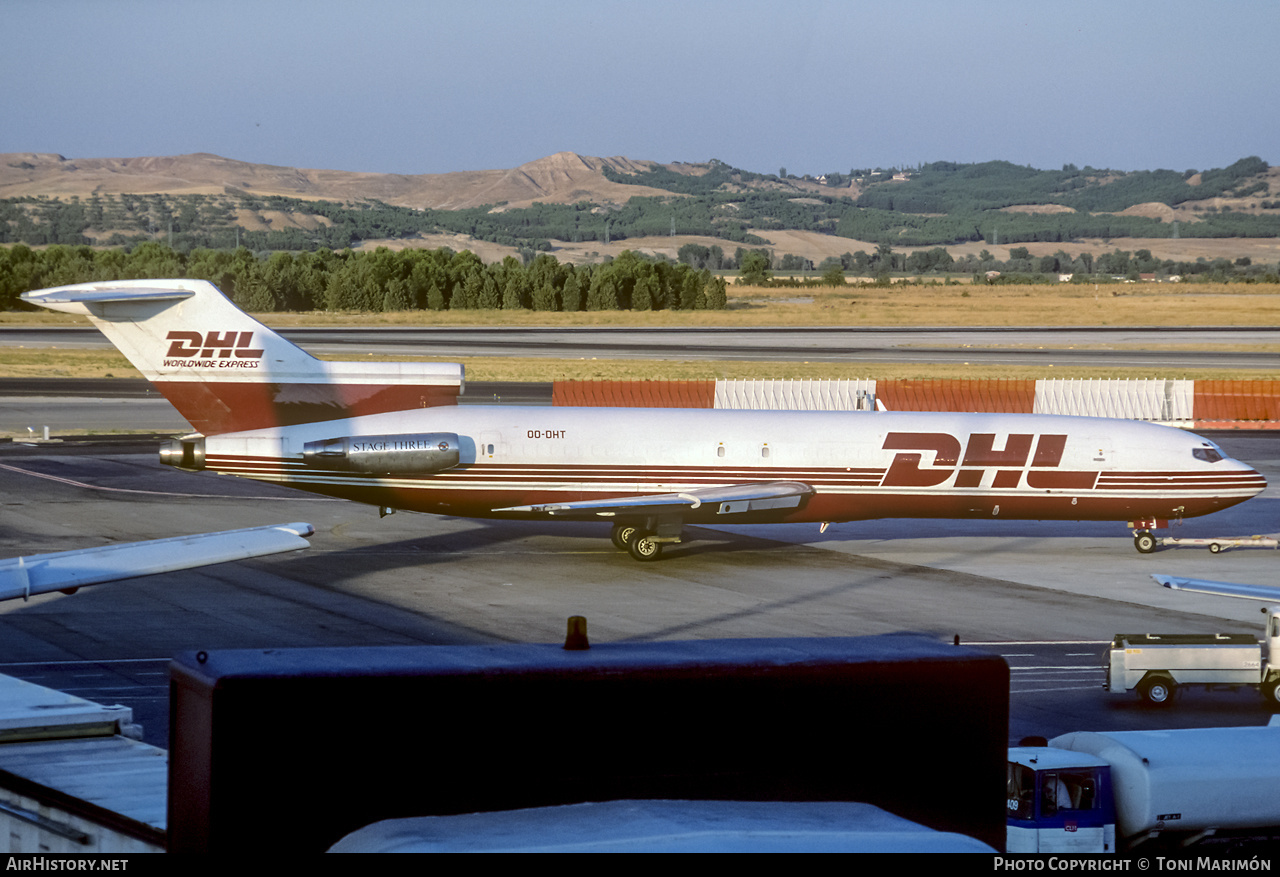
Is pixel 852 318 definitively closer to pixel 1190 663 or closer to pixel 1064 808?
pixel 1190 663

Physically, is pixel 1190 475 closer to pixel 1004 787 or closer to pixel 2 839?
pixel 1004 787

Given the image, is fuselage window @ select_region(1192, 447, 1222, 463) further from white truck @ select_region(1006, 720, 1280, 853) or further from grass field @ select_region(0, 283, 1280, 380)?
grass field @ select_region(0, 283, 1280, 380)

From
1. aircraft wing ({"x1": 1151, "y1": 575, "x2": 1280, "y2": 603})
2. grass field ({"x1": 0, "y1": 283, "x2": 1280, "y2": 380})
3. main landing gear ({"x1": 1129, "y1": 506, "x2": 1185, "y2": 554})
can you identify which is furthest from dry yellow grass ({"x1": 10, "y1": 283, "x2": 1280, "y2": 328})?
aircraft wing ({"x1": 1151, "y1": 575, "x2": 1280, "y2": 603})

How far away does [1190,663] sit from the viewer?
23.3 meters

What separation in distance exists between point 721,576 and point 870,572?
3.84 metres

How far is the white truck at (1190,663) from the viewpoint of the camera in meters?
23.0

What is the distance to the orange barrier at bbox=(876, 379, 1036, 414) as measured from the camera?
5856 centimetres

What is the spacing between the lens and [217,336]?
108 feet

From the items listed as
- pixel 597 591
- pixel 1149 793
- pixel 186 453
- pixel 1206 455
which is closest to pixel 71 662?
pixel 186 453

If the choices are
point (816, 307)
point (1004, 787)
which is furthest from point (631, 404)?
point (816, 307)

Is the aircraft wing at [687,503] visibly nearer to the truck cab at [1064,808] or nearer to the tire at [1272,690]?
the tire at [1272,690]

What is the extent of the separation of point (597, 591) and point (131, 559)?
15.9m

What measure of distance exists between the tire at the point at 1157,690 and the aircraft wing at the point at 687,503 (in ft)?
40.5

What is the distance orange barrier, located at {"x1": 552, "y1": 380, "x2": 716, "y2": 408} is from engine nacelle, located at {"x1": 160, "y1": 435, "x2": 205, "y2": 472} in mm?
26736
